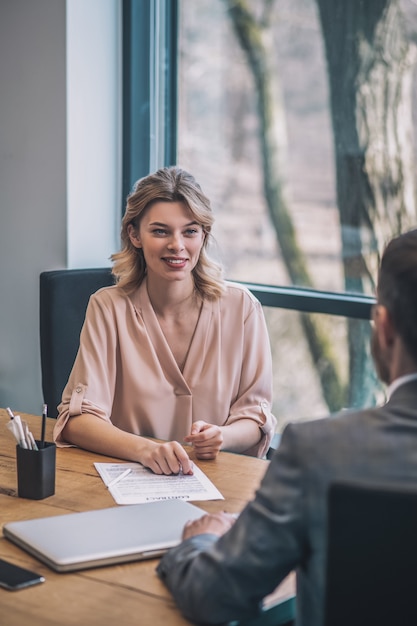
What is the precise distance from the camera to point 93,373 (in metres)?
2.32

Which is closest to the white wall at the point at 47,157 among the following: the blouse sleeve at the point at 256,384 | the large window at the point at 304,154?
the large window at the point at 304,154

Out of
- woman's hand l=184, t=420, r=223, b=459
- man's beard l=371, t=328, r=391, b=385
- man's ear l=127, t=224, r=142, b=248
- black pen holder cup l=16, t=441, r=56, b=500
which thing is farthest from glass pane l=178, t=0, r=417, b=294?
man's beard l=371, t=328, r=391, b=385

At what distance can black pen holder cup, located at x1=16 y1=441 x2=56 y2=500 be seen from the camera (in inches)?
69.7

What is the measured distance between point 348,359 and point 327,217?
20.8 inches

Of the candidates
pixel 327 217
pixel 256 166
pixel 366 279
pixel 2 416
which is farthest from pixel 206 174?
pixel 2 416

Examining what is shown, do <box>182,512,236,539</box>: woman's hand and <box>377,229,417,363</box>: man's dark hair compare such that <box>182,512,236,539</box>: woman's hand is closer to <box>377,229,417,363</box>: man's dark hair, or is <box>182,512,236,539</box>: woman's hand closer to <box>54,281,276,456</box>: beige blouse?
<box>377,229,417,363</box>: man's dark hair

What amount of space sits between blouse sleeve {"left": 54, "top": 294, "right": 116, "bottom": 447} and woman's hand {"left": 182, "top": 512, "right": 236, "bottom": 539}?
76cm

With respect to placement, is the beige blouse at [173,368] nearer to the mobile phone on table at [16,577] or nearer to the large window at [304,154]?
the large window at [304,154]

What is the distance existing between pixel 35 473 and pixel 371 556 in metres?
0.94

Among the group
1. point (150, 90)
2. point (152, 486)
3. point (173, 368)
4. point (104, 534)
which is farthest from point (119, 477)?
point (150, 90)

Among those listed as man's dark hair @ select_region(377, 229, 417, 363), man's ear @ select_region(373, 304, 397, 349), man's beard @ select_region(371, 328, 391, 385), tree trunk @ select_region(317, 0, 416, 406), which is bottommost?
man's beard @ select_region(371, 328, 391, 385)

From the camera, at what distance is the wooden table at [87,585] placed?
1305mm

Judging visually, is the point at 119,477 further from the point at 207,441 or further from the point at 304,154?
the point at 304,154

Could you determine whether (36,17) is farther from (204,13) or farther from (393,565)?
A: (393,565)
